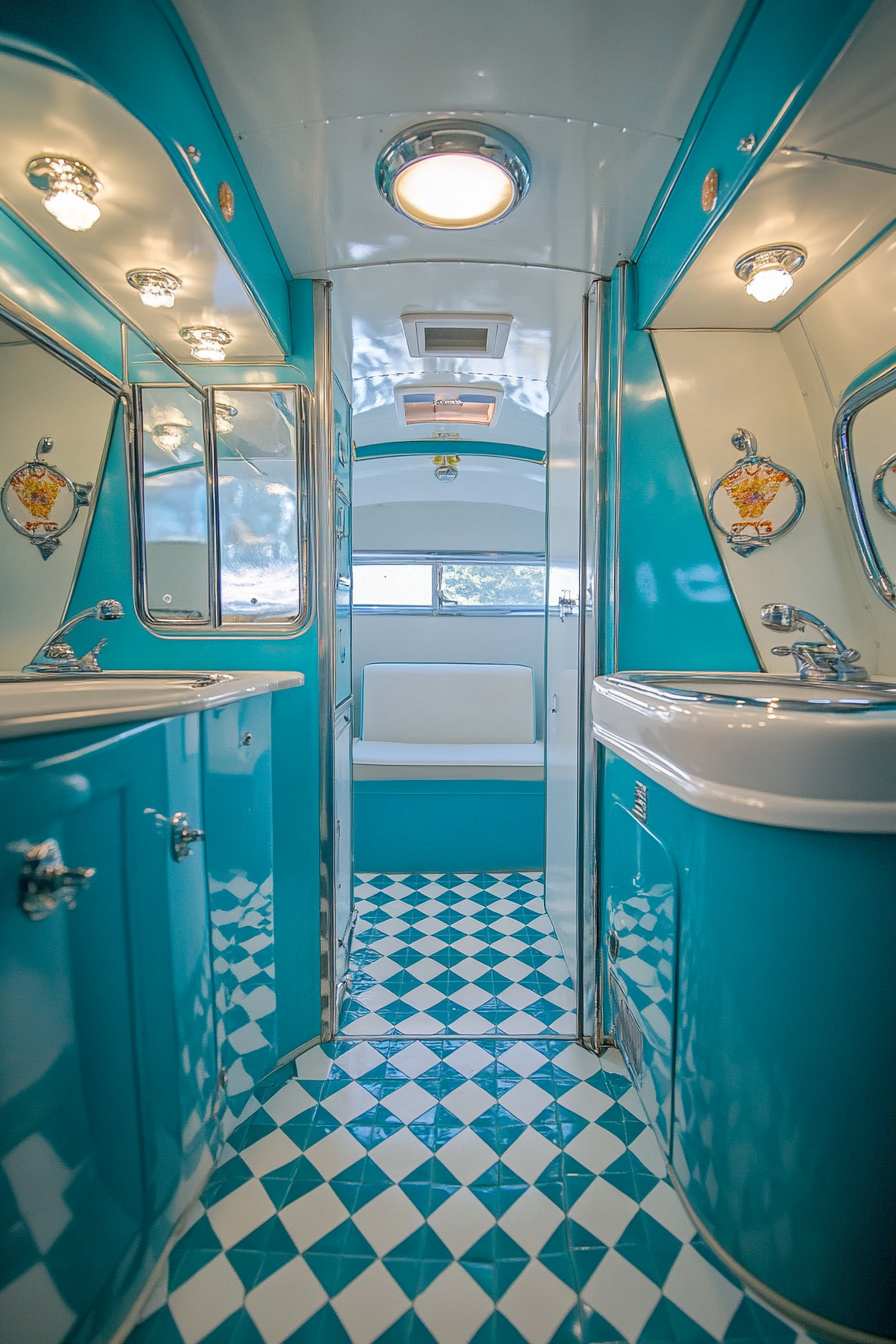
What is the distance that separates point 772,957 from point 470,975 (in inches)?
68.4

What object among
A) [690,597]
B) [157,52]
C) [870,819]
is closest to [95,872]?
[870,819]

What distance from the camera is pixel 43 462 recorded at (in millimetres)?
1533

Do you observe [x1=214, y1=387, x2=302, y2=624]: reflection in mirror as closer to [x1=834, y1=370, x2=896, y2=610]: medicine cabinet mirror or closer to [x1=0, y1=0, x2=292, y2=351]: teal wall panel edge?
[x1=0, y1=0, x2=292, y2=351]: teal wall panel edge

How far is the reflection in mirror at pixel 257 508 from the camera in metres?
1.98

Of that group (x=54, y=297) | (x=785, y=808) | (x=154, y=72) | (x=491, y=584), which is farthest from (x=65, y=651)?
(x=491, y=584)

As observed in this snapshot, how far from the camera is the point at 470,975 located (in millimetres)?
2408

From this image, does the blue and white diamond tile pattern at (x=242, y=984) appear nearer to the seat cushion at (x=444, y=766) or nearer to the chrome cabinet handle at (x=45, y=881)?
the chrome cabinet handle at (x=45, y=881)

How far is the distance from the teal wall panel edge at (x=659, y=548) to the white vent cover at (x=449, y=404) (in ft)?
3.81

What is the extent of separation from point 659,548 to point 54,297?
5.53 ft

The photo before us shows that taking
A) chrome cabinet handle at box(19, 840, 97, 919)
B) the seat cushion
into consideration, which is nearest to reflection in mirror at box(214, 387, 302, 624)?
chrome cabinet handle at box(19, 840, 97, 919)

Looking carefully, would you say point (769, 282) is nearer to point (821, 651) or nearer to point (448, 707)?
point (821, 651)

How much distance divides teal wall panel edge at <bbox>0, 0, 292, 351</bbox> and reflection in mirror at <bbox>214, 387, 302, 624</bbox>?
48 cm

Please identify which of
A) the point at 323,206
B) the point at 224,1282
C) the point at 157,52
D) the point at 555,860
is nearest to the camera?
the point at 157,52

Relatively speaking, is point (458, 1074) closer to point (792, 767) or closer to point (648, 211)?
point (792, 767)
